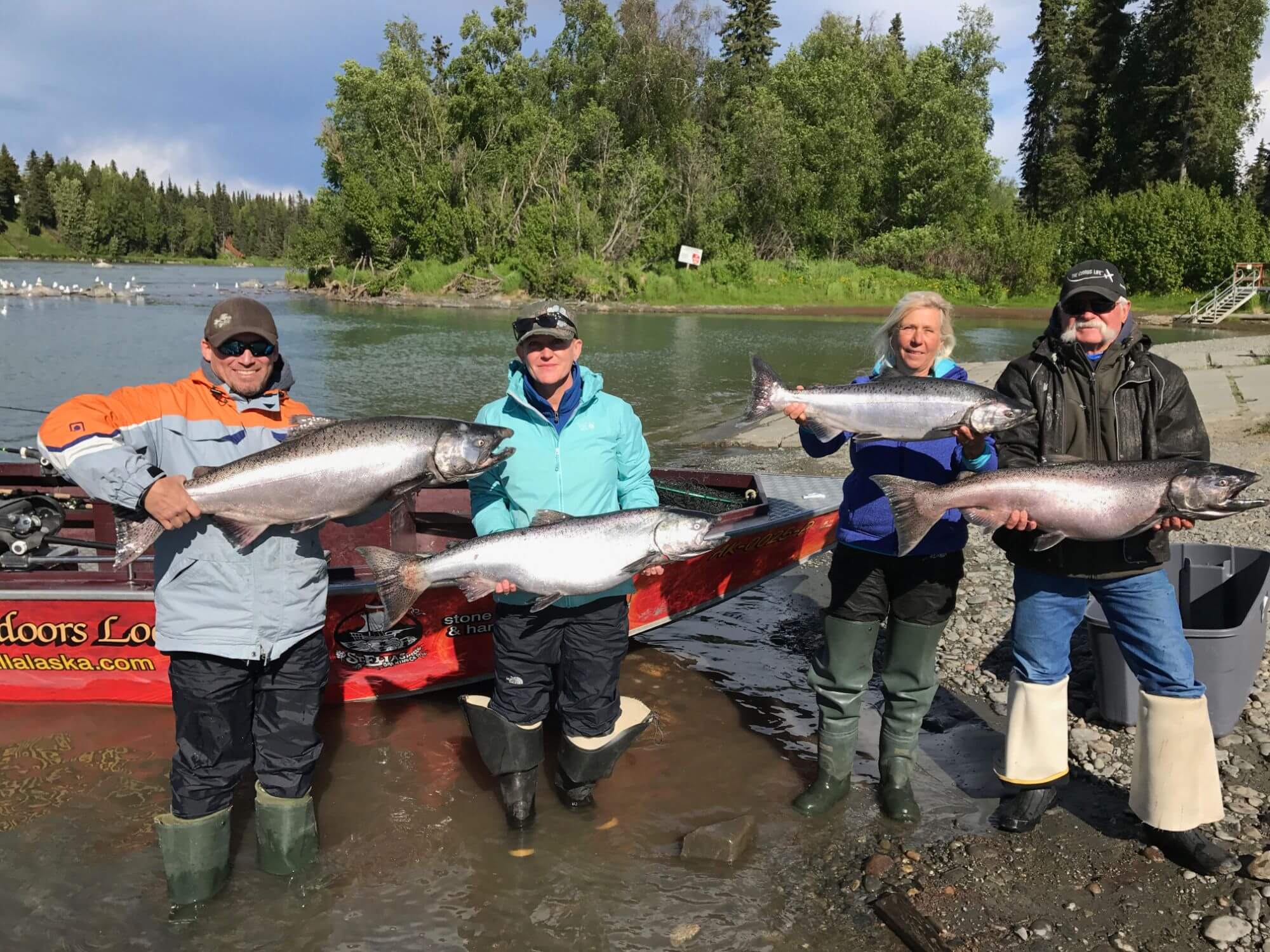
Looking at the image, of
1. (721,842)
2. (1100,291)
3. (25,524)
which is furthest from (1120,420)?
(25,524)

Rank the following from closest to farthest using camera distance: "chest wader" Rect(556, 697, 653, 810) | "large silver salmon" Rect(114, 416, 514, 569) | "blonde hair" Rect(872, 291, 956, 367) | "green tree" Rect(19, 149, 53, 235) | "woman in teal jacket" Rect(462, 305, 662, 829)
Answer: "large silver salmon" Rect(114, 416, 514, 569) < "woman in teal jacket" Rect(462, 305, 662, 829) < "blonde hair" Rect(872, 291, 956, 367) < "chest wader" Rect(556, 697, 653, 810) < "green tree" Rect(19, 149, 53, 235)

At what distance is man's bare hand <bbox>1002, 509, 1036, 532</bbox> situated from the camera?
3760 mm

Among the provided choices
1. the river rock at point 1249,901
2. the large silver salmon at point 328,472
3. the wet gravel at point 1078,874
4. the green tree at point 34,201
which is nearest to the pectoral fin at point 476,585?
the large silver salmon at point 328,472

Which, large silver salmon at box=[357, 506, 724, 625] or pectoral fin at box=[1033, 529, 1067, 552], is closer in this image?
pectoral fin at box=[1033, 529, 1067, 552]

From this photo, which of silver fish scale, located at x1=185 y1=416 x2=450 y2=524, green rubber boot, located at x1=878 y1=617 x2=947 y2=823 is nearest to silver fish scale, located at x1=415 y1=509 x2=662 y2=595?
silver fish scale, located at x1=185 y1=416 x2=450 y2=524

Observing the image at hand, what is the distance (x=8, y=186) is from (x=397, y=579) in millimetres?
190486

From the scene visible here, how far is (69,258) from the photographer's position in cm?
14025

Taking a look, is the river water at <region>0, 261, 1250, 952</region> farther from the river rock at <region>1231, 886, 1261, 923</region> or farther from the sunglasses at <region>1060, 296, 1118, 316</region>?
the sunglasses at <region>1060, 296, 1118, 316</region>

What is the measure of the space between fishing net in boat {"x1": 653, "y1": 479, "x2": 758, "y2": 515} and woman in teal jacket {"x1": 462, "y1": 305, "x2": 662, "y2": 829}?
3.06m

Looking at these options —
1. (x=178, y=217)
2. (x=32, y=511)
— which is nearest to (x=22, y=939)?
(x=32, y=511)

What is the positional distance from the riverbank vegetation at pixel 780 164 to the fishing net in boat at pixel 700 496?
145 feet

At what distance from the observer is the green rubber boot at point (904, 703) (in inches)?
165

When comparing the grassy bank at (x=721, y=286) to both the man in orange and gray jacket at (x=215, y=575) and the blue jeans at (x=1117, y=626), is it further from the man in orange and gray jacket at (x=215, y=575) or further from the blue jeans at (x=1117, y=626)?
the man in orange and gray jacket at (x=215, y=575)

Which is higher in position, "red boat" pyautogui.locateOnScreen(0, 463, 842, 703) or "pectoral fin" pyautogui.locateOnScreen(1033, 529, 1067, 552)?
"pectoral fin" pyautogui.locateOnScreen(1033, 529, 1067, 552)
